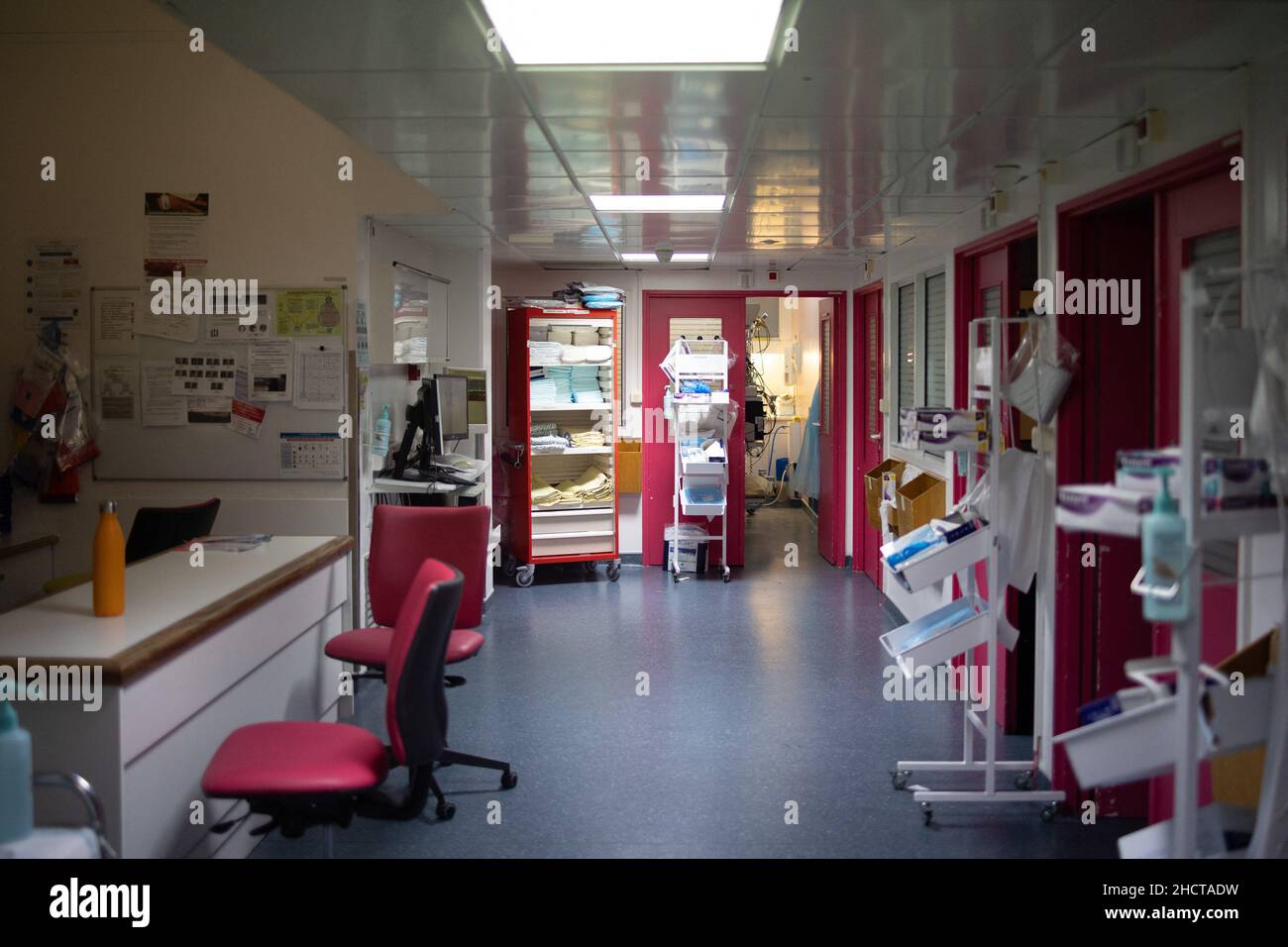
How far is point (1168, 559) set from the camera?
1.89 metres

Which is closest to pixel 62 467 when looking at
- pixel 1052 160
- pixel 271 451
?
pixel 271 451

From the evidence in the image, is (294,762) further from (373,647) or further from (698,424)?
(698,424)

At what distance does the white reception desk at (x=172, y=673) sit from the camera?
237 centimetres

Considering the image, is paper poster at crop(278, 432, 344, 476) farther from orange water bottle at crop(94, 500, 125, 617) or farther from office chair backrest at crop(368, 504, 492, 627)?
orange water bottle at crop(94, 500, 125, 617)

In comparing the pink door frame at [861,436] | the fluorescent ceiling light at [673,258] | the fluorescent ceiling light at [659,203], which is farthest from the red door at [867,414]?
the fluorescent ceiling light at [659,203]

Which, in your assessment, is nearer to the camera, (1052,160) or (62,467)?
(1052,160)

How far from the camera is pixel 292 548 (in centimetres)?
387

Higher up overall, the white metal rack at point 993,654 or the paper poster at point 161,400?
the paper poster at point 161,400

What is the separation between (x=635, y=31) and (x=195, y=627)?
178cm

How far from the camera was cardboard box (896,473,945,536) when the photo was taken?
4891mm

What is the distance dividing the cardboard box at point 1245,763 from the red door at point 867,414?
4.83 metres

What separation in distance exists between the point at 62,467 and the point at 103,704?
10.1ft
